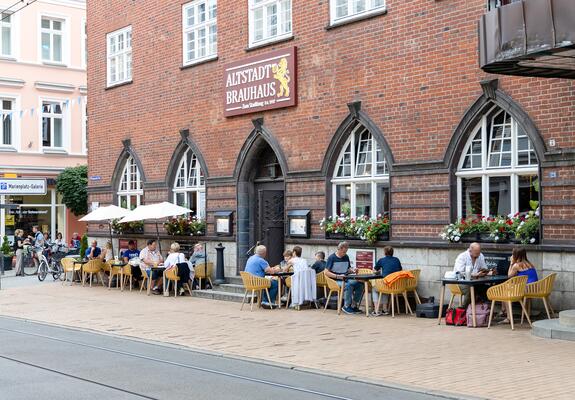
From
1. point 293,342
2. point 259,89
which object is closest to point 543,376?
point 293,342

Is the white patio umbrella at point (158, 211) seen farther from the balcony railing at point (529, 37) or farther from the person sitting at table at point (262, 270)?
the balcony railing at point (529, 37)

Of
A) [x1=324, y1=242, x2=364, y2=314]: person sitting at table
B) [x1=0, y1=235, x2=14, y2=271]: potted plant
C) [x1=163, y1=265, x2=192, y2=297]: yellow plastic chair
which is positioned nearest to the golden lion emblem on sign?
[x1=324, y1=242, x2=364, y2=314]: person sitting at table

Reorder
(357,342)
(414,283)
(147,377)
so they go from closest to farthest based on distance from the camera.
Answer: (147,377), (357,342), (414,283)

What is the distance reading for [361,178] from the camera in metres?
17.7

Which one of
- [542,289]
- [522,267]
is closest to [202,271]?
[522,267]

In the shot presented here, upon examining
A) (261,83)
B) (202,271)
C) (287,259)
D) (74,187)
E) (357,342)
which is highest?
(261,83)

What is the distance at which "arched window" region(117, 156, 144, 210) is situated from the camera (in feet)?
84.1

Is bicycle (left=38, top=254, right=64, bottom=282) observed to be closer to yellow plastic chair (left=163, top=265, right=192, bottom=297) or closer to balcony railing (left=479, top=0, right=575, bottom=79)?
yellow plastic chair (left=163, top=265, right=192, bottom=297)

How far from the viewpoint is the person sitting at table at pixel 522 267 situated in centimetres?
1342

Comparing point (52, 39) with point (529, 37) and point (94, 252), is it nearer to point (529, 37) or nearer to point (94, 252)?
point (94, 252)

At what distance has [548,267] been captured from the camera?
1390 cm

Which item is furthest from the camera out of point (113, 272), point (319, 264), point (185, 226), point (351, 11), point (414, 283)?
point (113, 272)

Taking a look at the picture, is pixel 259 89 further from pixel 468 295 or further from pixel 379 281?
pixel 468 295

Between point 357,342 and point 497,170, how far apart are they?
453cm
